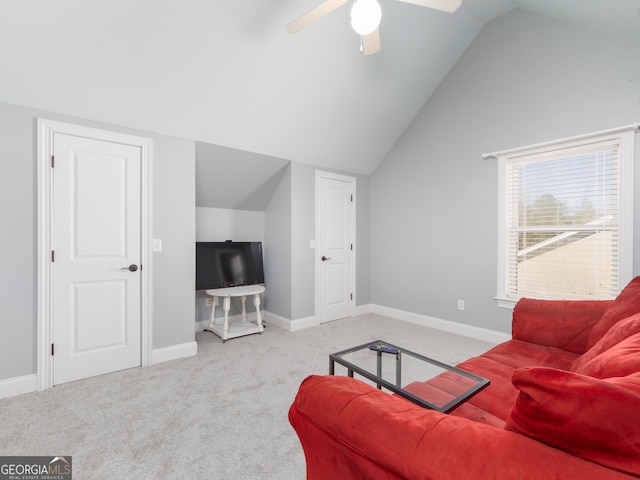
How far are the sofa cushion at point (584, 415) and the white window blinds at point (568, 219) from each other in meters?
2.81

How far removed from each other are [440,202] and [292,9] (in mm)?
2663

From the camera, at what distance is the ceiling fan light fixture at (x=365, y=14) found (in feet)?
5.54

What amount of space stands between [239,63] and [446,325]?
12.0ft

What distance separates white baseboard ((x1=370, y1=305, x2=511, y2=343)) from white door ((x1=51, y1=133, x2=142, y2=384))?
10.4 ft

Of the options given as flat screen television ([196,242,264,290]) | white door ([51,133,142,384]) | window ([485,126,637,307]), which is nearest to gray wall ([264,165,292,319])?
flat screen television ([196,242,264,290])

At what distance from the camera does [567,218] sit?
294 cm

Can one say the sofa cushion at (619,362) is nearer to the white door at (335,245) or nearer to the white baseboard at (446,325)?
the white baseboard at (446,325)

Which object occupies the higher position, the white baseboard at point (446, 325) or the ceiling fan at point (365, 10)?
the ceiling fan at point (365, 10)

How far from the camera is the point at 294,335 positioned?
364 cm

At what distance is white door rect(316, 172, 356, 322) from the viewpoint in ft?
13.5

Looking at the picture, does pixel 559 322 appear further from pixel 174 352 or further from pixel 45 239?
pixel 45 239

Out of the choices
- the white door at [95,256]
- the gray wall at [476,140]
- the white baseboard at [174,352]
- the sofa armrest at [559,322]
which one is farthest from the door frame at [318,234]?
the sofa armrest at [559,322]

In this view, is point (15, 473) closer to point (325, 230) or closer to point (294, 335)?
point (294, 335)

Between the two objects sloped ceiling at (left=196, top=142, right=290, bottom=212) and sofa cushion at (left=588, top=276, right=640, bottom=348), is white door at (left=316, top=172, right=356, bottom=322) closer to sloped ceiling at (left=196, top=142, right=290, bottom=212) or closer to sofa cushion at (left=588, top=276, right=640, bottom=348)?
sloped ceiling at (left=196, top=142, right=290, bottom=212)
